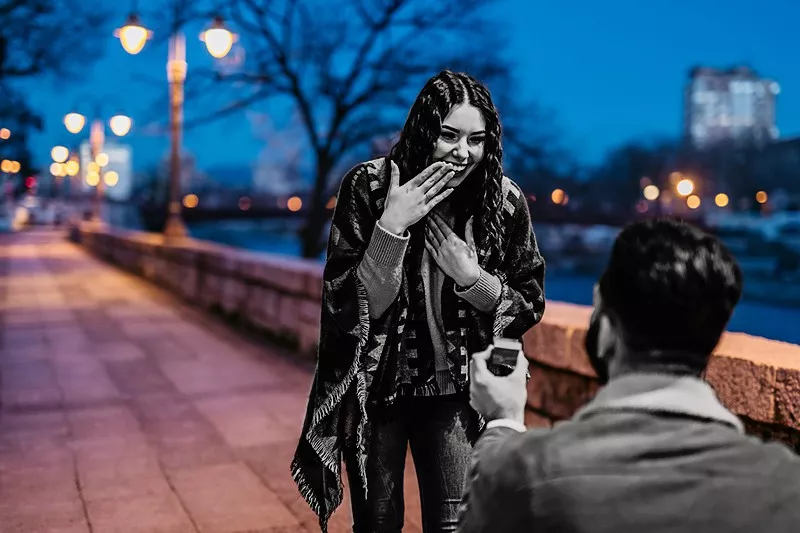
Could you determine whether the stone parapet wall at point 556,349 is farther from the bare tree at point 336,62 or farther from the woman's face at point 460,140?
the bare tree at point 336,62

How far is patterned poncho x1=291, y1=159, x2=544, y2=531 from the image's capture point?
2.24 metres

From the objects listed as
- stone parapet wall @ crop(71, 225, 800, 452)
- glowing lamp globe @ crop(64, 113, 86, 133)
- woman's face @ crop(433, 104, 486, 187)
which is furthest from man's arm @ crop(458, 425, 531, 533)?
glowing lamp globe @ crop(64, 113, 86, 133)

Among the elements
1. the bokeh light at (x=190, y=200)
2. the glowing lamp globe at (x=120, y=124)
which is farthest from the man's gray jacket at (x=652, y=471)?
the bokeh light at (x=190, y=200)

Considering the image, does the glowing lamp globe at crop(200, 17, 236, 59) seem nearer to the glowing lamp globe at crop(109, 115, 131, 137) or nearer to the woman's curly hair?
the woman's curly hair

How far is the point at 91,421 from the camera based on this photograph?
241 inches

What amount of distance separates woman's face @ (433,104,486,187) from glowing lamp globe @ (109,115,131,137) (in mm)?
27983

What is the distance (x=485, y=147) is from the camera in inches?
88.9

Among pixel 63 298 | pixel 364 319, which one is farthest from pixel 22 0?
pixel 364 319

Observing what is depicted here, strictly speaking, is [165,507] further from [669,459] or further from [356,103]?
[356,103]

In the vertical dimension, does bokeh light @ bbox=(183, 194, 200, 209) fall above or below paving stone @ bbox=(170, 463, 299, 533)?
above

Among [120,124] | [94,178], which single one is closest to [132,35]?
[120,124]

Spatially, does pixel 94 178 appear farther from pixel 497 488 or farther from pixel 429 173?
pixel 497 488

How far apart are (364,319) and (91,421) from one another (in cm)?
450

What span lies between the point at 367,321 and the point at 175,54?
53.5 feet
